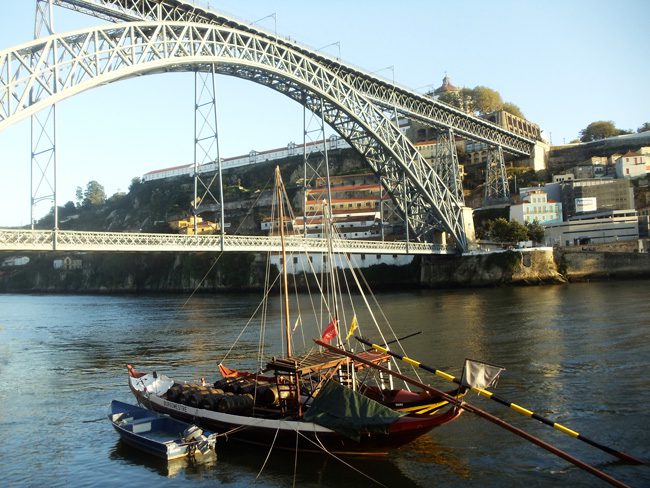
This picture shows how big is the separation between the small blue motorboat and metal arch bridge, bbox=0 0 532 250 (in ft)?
64.5

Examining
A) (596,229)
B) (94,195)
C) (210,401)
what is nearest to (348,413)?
(210,401)

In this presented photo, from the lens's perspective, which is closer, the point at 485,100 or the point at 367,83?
the point at 367,83

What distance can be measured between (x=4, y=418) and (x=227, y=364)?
9415 mm

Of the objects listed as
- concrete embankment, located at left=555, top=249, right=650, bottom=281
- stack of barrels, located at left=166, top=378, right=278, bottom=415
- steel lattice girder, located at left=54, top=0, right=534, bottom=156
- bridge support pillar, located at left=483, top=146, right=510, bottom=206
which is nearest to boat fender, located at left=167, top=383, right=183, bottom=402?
stack of barrels, located at left=166, top=378, right=278, bottom=415

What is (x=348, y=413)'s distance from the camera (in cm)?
1490

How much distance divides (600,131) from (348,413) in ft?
389

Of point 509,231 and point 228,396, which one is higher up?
point 509,231

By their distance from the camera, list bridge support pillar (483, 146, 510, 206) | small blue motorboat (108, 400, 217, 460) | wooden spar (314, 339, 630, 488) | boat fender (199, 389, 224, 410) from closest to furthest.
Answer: wooden spar (314, 339, 630, 488), small blue motorboat (108, 400, 217, 460), boat fender (199, 389, 224, 410), bridge support pillar (483, 146, 510, 206)

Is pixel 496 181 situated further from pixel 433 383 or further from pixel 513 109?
pixel 433 383

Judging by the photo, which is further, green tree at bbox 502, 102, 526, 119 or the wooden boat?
green tree at bbox 502, 102, 526, 119

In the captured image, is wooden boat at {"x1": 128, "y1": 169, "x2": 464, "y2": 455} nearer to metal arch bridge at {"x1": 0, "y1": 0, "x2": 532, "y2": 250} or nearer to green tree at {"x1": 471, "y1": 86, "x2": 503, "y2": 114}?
metal arch bridge at {"x1": 0, "y1": 0, "x2": 532, "y2": 250}

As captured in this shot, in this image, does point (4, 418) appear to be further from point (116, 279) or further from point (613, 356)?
point (116, 279)

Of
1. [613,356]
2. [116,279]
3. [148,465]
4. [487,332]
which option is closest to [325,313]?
[487,332]

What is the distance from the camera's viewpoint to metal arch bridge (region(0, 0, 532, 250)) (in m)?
33.7
